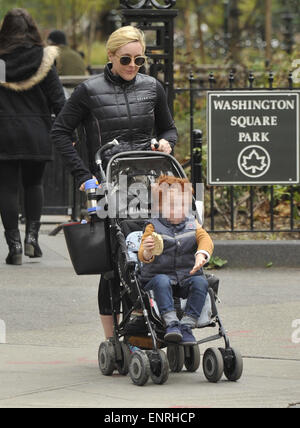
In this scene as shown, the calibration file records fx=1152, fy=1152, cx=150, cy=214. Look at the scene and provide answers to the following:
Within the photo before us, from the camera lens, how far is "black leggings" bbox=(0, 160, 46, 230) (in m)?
10.3

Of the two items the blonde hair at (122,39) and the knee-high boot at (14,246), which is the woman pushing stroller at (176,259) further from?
the knee-high boot at (14,246)

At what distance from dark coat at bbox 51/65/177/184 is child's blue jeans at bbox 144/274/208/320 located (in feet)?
3.14

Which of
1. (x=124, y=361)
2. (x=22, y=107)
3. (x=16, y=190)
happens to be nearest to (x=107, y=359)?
(x=124, y=361)

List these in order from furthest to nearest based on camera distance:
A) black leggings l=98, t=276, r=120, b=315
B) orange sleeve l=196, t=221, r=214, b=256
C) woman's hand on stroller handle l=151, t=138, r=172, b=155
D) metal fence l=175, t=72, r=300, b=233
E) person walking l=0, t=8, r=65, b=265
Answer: metal fence l=175, t=72, r=300, b=233, person walking l=0, t=8, r=65, b=265, woman's hand on stroller handle l=151, t=138, r=172, b=155, black leggings l=98, t=276, r=120, b=315, orange sleeve l=196, t=221, r=214, b=256

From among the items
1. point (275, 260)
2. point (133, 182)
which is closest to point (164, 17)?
point (275, 260)

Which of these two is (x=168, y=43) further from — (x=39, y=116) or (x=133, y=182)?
(x=133, y=182)

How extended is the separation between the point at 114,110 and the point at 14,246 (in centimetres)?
378

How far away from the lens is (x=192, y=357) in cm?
649

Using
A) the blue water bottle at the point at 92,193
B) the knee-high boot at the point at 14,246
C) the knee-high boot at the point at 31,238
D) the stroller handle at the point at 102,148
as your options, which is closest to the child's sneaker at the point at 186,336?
the blue water bottle at the point at 92,193

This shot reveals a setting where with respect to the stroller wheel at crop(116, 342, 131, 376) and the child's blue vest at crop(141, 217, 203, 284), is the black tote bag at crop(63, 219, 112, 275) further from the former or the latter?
the stroller wheel at crop(116, 342, 131, 376)

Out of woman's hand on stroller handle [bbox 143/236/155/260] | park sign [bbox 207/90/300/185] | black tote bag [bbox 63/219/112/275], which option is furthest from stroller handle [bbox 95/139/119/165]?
park sign [bbox 207/90/300/185]

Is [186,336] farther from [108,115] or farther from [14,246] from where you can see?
[14,246]

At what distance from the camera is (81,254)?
21.1 ft

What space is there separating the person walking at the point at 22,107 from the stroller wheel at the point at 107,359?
3.94 metres
